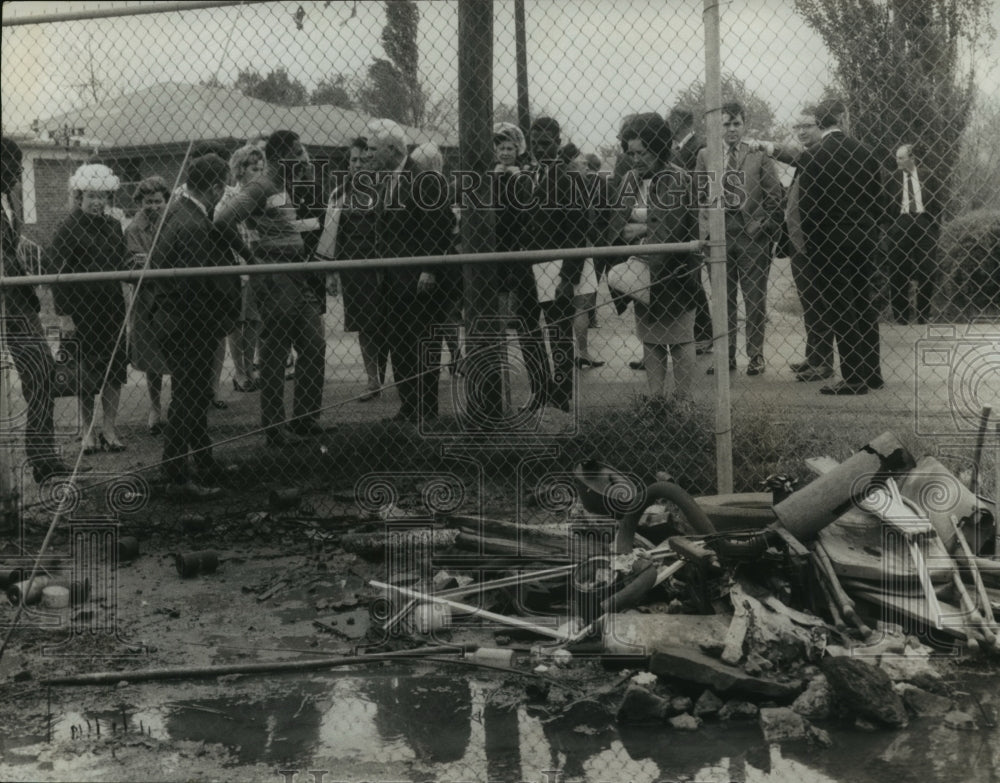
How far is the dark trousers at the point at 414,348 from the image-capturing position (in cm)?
758

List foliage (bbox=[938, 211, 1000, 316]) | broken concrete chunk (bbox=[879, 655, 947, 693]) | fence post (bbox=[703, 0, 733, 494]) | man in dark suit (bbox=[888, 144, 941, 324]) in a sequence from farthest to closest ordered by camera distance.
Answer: foliage (bbox=[938, 211, 1000, 316]) < man in dark suit (bbox=[888, 144, 941, 324]) < fence post (bbox=[703, 0, 733, 494]) < broken concrete chunk (bbox=[879, 655, 947, 693])

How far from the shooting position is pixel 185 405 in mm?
7523

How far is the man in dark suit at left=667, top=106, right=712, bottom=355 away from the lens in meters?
7.20

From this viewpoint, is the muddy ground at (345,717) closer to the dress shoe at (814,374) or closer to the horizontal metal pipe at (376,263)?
the horizontal metal pipe at (376,263)

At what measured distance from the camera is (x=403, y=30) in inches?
287

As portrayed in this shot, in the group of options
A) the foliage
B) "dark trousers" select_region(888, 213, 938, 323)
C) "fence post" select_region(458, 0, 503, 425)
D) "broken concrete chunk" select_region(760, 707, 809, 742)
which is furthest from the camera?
the foliage

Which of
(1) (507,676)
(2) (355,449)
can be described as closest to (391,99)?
(2) (355,449)

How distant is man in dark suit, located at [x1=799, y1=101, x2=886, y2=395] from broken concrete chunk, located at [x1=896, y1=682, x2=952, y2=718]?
3193 mm

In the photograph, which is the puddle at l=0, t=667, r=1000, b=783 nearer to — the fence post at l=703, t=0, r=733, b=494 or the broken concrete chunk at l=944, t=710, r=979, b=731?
the broken concrete chunk at l=944, t=710, r=979, b=731

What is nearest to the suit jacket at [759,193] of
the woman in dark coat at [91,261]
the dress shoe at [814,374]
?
the dress shoe at [814,374]

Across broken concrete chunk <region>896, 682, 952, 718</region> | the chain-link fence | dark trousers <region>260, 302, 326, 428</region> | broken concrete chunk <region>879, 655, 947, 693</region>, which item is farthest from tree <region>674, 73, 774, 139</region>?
broken concrete chunk <region>896, 682, 952, 718</region>

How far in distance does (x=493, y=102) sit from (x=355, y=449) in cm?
220

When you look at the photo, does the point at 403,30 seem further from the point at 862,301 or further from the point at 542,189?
the point at 862,301

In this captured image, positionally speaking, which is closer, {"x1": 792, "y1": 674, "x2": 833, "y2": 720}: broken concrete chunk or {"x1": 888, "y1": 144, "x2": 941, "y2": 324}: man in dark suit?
{"x1": 792, "y1": 674, "x2": 833, "y2": 720}: broken concrete chunk
